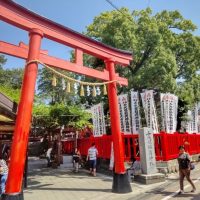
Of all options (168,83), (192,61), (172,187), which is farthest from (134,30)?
(172,187)

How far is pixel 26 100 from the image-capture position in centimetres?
854

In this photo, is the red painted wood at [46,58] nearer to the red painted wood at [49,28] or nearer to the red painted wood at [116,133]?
the red painted wood at [49,28]

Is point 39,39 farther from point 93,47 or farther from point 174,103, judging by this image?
point 174,103

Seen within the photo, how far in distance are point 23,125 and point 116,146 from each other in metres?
4.57

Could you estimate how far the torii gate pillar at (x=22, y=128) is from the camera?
7852mm

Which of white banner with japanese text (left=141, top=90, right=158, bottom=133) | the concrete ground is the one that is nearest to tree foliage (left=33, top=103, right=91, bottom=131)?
white banner with japanese text (left=141, top=90, right=158, bottom=133)

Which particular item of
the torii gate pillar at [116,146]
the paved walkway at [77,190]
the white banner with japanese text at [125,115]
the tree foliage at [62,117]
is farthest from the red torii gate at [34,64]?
the tree foliage at [62,117]

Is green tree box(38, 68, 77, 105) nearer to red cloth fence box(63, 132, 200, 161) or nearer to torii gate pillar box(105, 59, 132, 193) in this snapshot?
red cloth fence box(63, 132, 200, 161)

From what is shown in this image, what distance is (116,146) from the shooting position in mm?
11766

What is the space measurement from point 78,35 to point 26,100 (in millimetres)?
3530

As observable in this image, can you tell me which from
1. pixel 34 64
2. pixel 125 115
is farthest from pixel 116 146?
pixel 125 115

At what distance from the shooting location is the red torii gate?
8078 mm

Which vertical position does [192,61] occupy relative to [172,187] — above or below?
above

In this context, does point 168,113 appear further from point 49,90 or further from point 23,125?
point 49,90
